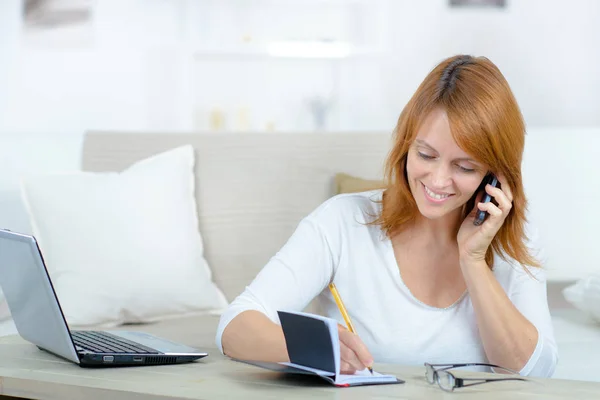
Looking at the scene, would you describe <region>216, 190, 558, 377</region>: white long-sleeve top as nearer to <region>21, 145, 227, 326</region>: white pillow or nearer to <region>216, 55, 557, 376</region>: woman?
<region>216, 55, 557, 376</region>: woman

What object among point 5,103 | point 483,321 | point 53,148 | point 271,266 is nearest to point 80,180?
point 53,148

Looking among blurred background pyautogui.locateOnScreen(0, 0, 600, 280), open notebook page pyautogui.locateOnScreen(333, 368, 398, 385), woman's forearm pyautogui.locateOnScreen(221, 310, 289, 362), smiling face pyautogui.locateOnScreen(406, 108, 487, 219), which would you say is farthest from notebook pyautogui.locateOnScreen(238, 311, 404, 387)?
blurred background pyautogui.locateOnScreen(0, 0, 600, 280)

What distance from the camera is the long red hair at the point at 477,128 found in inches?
59.5

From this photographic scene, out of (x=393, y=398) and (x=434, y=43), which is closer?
(x=393, y=398)

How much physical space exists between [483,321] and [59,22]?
3.69 meters

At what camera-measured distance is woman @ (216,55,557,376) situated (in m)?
1.52

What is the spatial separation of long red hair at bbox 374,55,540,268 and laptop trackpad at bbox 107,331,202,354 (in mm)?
478

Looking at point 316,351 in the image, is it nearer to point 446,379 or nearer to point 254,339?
point 446,379

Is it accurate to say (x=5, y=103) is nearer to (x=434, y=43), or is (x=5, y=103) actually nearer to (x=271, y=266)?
(x=434, y=43)

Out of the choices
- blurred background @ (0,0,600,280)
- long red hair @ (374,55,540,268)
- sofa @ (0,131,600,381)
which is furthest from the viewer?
blurred background @ (0,0,600,280)

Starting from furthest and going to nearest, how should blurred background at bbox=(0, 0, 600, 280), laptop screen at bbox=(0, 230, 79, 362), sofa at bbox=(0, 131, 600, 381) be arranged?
blurred background at bbox=(0, 0, 600, 280) < sofa at bbox=(0, 131, 600, 381) < laptop screen at bbox=(0, 230, 79, 362)

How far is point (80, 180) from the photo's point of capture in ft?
7.67

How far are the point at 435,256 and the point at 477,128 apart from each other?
300 mm

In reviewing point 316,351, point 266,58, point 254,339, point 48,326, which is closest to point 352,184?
point 254,339
